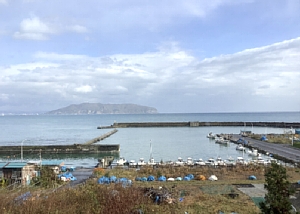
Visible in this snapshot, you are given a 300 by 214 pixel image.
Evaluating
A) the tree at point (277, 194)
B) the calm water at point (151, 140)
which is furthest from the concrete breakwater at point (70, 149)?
the tree at point (277, 194)

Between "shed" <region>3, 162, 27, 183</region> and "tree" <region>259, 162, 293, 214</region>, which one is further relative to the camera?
"shed" <region>3, 162, 27, 183</region>

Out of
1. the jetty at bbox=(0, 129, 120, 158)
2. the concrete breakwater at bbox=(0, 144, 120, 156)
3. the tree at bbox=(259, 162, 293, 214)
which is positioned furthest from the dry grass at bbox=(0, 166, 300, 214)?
the concrete breakwater at bbox=(0, 144, 120, 156)

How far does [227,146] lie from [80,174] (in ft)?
101

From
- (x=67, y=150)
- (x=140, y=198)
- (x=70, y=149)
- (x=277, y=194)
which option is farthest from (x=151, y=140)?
(x=277, y=194)

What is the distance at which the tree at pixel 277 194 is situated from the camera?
588 centimetres

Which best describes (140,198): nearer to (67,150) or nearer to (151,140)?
(67,150)

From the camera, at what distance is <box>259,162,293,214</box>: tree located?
5.88 m

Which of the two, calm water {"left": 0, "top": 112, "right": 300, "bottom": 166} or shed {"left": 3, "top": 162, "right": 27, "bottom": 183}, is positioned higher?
shed {"left": 3, "top": 162, "right": 27, "bottom": 183}

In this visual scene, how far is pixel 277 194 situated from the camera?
6.05 meters

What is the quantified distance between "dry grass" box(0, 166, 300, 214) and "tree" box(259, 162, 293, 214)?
2.86 m

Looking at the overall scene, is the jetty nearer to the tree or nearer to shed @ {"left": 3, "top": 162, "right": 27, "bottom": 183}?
shed @ {"left": 3, "top": 162, "right": 27, "bottom": 183}

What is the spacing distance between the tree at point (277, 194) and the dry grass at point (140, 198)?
2.86m

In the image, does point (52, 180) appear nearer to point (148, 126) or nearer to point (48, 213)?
point (48, 213)

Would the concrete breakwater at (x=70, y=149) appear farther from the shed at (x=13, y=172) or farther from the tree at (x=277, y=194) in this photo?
the tree at (x=277, y=194)
